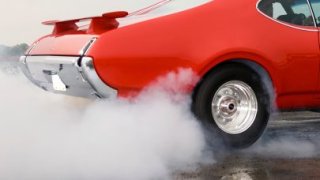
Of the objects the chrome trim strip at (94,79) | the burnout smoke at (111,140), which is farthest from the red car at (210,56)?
the burnout smoke at (111,140)

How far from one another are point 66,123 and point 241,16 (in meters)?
1.68

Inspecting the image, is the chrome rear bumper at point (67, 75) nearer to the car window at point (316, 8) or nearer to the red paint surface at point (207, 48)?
the red paint surface at point (207, 48)

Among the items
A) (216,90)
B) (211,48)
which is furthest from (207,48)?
(216,90)

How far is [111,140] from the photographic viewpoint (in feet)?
14.8

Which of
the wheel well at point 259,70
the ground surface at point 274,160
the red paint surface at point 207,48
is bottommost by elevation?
the ground surface at point 274,160

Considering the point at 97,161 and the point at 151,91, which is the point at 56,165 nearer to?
the point at 97,161

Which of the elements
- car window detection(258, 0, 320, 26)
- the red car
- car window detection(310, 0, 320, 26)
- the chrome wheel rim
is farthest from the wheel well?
car window detection(310, 0, 320, 26)

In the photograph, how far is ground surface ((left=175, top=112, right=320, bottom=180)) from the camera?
165 inches

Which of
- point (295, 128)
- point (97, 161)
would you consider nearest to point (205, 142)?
point (97, 161)

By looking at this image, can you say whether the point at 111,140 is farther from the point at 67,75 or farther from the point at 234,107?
the point at 234,107

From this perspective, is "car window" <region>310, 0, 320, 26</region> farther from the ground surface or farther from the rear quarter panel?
the ground surface

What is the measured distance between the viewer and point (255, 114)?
196 inches

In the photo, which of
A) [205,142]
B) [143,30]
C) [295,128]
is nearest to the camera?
[143,30]

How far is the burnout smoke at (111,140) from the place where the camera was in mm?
4176
